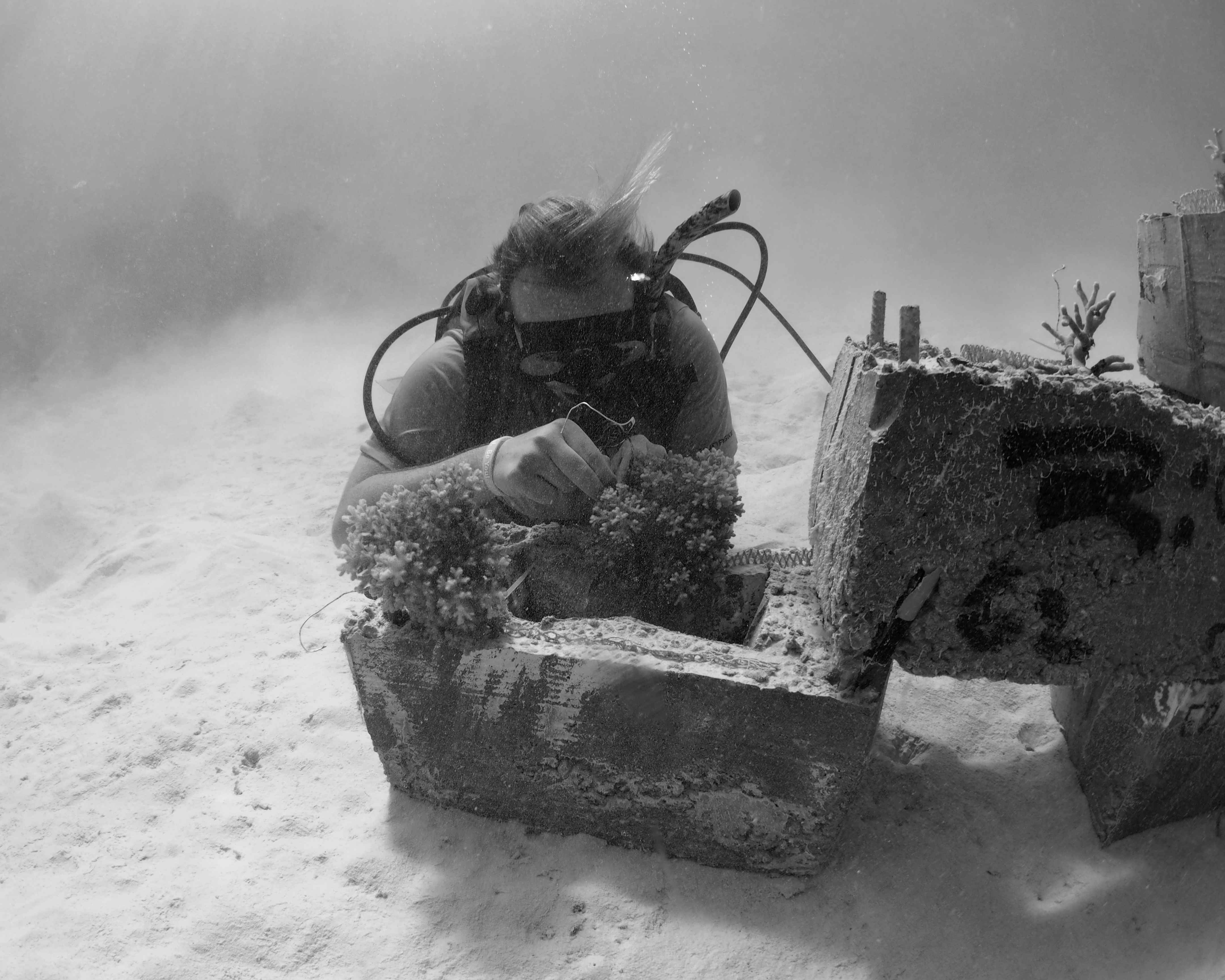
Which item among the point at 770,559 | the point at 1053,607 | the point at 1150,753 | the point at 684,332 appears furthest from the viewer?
the point at 684,332

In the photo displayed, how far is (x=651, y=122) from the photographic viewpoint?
26984 millimetres

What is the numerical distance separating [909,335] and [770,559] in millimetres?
1167

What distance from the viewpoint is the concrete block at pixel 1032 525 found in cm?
168

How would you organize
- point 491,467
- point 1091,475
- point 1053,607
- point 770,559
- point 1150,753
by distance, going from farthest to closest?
1. point 770,559
2. point 491,467
3. point 1150,753
4. point 1053,607
5. point 1091,475

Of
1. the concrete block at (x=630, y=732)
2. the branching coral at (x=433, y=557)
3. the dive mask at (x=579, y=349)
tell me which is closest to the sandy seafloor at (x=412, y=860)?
the concrete block at (x=630, y=732)

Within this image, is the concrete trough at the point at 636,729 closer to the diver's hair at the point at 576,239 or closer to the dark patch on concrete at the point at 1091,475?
the dark patch on concrete at the point at 1091,475

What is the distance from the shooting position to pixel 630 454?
8.79ft

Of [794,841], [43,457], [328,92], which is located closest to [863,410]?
[794,841]

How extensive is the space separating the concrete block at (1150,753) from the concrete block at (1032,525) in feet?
0.35

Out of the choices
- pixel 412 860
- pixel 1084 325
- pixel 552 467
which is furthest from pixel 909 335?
pixel 412 860

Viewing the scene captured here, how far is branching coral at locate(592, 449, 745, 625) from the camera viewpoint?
8.38 feet

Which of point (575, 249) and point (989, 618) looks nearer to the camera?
point (989, 618)

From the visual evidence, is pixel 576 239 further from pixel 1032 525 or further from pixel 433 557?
pixel 1032 525

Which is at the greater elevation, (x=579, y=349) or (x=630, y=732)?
(x=579, y=349)
